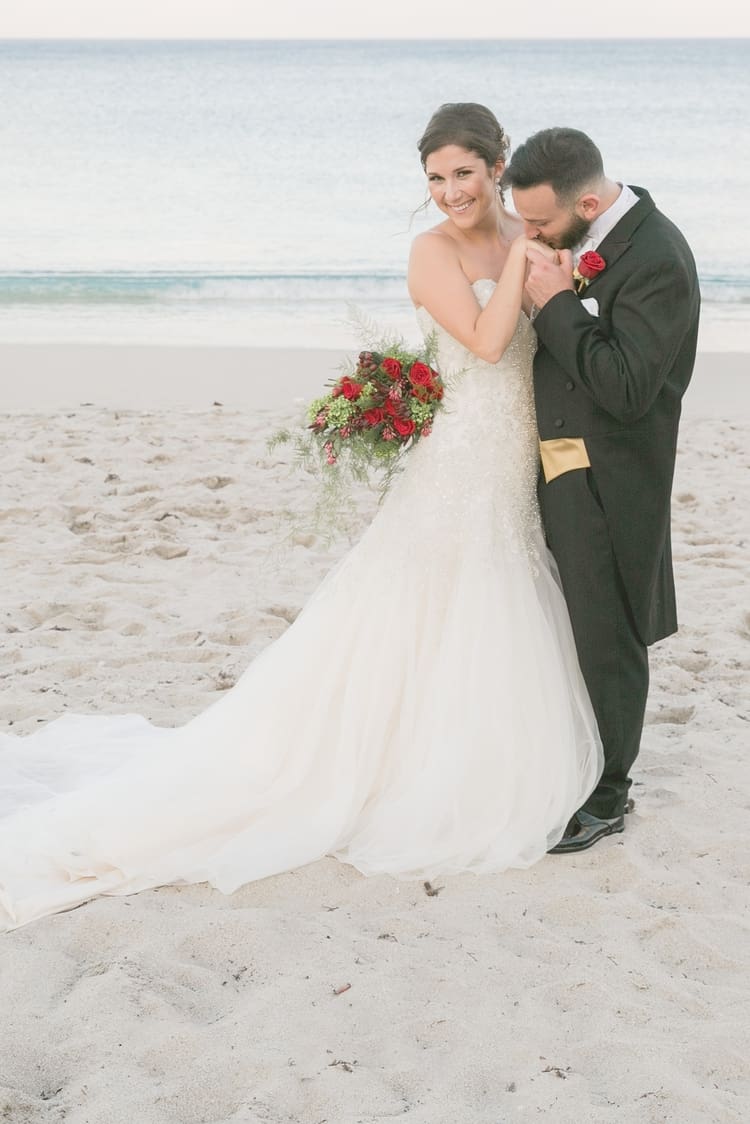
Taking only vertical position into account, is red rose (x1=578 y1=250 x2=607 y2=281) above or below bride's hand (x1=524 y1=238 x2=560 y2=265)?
below

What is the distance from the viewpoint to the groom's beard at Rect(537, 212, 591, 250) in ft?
11.5

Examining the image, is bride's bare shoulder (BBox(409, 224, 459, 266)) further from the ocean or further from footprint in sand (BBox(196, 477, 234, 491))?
footprint in sand (BBox(196, 477, 234, 491))

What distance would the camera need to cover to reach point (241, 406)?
1030 cm

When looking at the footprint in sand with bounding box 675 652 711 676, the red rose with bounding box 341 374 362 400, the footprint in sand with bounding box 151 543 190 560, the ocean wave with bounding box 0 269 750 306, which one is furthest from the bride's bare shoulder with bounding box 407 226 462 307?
the ocean wave with bounding box 0 269 750 306

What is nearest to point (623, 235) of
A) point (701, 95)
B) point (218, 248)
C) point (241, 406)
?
point (241, 406)

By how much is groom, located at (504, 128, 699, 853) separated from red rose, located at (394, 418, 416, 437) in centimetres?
40

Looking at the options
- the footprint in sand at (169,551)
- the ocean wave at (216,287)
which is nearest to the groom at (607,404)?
the footprint in sand at (169,551)

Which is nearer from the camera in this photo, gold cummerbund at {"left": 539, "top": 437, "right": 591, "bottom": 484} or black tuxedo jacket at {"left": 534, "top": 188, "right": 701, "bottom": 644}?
black tuxedo jacket at {"left": 534, "top": 188, "right": 701, "bottom": 644}

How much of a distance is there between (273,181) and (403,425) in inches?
1024

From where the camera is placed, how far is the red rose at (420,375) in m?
3.76

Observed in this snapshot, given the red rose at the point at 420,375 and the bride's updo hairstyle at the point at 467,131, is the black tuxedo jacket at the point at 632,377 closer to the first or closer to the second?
the red rose at the point at 420,375
